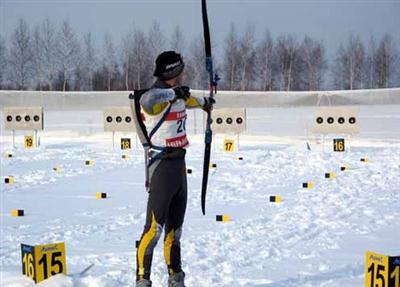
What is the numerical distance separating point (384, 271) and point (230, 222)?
2.84m

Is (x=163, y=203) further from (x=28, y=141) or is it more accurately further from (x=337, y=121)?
(x=337, y=121)

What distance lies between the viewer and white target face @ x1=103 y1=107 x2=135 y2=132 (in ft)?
56.0

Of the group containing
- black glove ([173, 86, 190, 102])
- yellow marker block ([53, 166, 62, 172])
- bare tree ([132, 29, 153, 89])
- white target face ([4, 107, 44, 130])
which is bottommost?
yellow marker block ([53, 166, 62, 172])

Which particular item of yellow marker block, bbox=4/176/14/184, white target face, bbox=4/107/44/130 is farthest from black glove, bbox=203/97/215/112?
white target face, bbox=4/107/44/130

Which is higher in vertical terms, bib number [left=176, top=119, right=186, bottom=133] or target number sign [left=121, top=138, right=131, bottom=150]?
bib number [left=176, top=119, right=186, bottom=133]

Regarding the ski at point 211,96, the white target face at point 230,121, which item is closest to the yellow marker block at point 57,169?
the white target face at point 230,121

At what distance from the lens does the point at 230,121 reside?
1644 centimetres

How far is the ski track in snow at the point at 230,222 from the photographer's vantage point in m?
4.16

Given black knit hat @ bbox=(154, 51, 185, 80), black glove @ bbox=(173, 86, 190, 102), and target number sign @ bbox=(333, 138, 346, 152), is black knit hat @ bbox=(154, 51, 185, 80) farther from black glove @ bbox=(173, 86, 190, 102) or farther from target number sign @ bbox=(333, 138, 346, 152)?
target number sign @ bbox=(333, 138, 346, 152)

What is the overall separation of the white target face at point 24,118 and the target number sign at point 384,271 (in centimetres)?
1474

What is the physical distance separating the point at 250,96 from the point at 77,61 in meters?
17.6

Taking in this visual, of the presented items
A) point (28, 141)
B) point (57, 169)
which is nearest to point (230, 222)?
point (57, 169)

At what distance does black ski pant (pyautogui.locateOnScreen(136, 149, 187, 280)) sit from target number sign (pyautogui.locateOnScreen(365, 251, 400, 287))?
1.14m

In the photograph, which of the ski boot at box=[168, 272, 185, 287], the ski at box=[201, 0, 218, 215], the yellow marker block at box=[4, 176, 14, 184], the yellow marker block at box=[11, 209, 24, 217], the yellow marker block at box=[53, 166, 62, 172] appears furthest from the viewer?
the yellow marker block at box=[53, 166, 62, 172]
